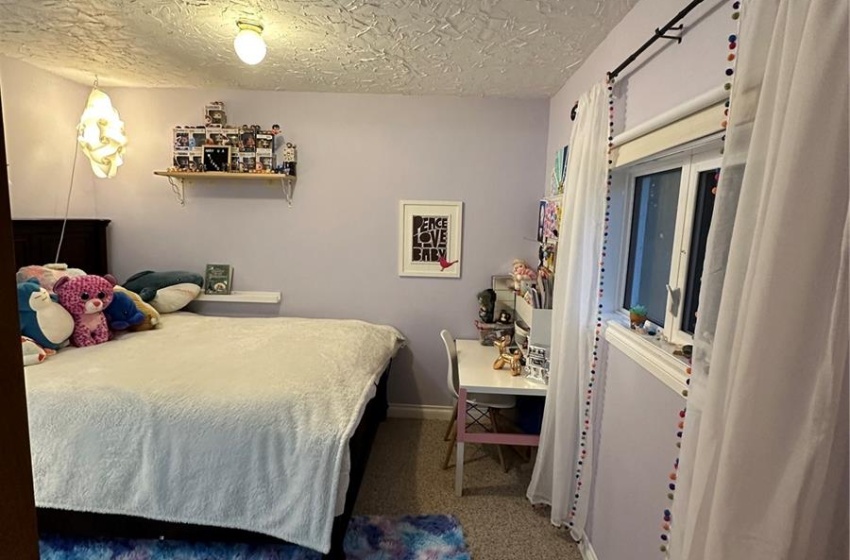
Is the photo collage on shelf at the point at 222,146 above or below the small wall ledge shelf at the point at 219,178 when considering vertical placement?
above

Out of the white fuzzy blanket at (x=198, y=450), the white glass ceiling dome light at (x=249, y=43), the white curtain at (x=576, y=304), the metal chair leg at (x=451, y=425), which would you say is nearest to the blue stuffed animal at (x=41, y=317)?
the white fuzzy blanket at (x=198, y=450)

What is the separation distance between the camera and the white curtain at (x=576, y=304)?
5.80 feet

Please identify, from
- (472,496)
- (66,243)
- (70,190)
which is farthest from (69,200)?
(472,496)

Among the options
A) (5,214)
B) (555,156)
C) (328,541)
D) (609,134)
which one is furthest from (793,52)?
(555,156)

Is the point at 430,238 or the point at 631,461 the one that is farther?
the point at 430,238

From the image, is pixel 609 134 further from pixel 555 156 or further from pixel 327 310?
pixel 327 310

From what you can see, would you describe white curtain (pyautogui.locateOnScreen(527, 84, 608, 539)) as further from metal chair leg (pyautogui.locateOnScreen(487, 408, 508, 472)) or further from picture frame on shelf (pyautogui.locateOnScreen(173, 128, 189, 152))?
picture frame on shelf (pyautogui.locateOnScreen(173, 128, 189, 152))

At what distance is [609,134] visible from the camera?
1.69 meters

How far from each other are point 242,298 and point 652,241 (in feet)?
8.43

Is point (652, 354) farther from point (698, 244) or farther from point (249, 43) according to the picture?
point (249, 43)

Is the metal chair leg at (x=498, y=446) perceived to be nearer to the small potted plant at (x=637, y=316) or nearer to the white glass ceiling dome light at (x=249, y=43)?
the small potted plant at (x=637, y=316)

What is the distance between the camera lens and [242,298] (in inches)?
120

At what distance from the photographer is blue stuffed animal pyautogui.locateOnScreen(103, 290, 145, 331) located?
2.41m

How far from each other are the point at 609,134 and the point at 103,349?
2578mm
